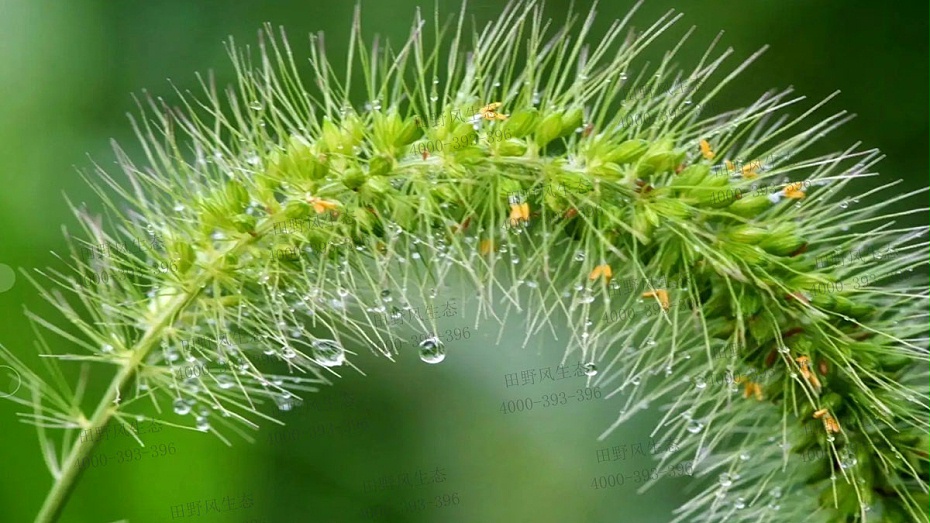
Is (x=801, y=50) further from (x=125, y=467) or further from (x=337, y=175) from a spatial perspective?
(x=125, y=467)

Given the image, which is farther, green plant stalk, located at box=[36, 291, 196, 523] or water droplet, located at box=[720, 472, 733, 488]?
water droplet, located at box=[720, 472, 733, 488]

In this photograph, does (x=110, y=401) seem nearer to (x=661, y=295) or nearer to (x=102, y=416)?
(x=102, y=416)

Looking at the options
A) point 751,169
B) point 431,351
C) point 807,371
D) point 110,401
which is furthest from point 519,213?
point 110,401

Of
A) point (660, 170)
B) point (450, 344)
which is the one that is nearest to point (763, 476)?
point (660, 170)

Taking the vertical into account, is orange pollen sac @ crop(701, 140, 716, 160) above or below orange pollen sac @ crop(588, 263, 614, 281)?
above

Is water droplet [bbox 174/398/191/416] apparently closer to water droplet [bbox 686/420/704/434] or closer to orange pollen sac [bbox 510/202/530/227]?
orange pollen sac [bbox 510/202/530/227]

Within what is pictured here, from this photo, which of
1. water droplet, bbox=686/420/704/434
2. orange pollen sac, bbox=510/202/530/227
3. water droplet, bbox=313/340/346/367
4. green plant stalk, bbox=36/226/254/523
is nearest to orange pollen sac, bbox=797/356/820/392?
water droplet, bbox=686/420/704/434

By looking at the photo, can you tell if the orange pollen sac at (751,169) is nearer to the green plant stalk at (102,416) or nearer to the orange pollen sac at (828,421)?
the orange pollen sac at (828,421)

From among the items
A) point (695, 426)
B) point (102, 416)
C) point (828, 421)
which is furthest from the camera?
point (695, 426)
